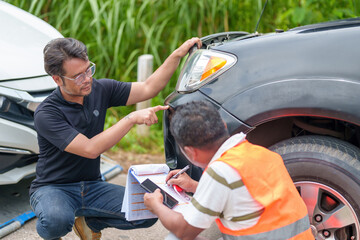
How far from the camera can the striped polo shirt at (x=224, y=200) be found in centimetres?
161

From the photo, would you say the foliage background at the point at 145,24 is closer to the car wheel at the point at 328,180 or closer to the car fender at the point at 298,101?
the car fender at the point at 298,101

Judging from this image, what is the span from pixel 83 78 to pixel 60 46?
8.2 inches

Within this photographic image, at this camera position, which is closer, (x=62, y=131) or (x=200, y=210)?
(x=200, y=210)

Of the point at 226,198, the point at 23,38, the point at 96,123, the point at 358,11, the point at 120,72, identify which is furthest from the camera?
the point at 120,72

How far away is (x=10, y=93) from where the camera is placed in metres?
2.99

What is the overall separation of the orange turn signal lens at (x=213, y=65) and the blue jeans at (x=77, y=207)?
85 centimetres

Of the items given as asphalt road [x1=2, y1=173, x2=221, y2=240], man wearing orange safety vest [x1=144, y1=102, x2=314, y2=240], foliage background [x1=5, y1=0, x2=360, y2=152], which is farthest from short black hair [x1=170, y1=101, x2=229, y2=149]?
foliage background [x1=5, y1=0, x2=360, y2=152]

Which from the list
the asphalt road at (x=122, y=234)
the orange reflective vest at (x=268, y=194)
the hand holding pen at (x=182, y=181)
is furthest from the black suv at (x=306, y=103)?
the asphalt road at (x=122, y=234)

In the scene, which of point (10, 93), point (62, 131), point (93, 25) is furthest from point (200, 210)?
point (93, 25)

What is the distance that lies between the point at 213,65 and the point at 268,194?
94cm

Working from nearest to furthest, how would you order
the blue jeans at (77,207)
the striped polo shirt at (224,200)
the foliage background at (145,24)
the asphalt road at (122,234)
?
1. the striped polo shirt at (224,200)
2. the blue jeans at (77,207)
3. the asphalt road at (122,234)
4. the foliage background at (145,24)

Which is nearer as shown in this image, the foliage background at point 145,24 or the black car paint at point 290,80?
the black car paint at point 290,80

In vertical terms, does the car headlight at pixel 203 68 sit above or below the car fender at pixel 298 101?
above

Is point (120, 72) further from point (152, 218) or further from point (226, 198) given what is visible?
point (226, 198)
